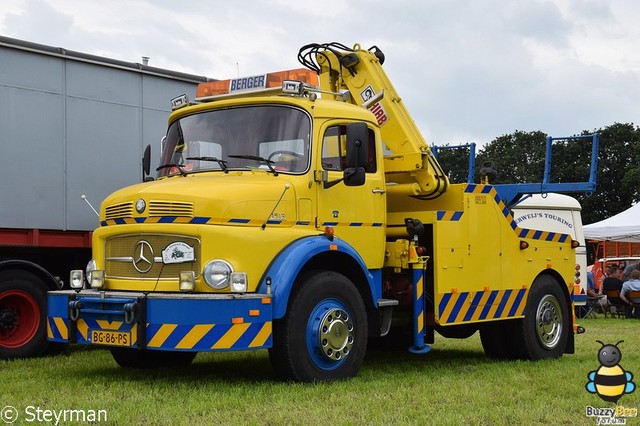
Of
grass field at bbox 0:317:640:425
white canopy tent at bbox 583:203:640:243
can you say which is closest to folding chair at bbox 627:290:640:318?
white canopy tent at bbox 583:203:640:243

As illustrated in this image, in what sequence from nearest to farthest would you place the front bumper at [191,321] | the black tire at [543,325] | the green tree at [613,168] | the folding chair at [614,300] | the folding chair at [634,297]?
1. the front bumper at [191,321]
2. the black tire at [543,325]
3. the folding chair at [634,297]
4. the folding chair at [614,300]
5. the green tree at [613,168]

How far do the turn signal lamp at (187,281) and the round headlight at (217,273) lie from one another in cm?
12

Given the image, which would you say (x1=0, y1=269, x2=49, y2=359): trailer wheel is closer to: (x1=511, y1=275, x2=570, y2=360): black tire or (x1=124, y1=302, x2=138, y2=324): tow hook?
(x1=124, y1=302, x2=138, y2=324): tow hook

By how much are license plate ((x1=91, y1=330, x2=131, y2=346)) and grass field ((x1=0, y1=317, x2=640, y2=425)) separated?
396 millimetres

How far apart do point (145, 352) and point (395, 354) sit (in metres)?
3.42

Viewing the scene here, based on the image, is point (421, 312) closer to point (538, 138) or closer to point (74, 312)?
point (74, 312)

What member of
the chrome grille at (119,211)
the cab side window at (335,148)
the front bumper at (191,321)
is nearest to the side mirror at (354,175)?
the cab side window at (335,148)

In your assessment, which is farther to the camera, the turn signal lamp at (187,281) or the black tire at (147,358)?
the black tire at (147,358)

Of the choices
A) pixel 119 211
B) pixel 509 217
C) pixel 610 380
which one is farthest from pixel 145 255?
pixel 509 217

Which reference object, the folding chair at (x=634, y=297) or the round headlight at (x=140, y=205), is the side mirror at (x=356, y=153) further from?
the folding chair at (x=634, y=297)

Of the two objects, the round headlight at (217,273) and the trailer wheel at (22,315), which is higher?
the round headlight at (217,273)

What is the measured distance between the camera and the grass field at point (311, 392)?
6.55 metres

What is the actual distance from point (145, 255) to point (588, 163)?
5295 centimetres

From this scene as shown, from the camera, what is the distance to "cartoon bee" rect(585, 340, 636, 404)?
750 cm
